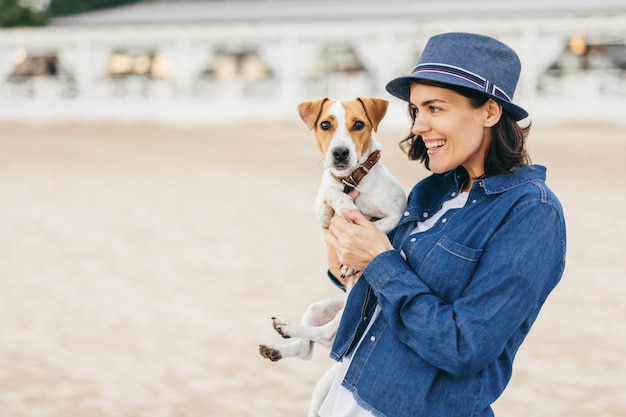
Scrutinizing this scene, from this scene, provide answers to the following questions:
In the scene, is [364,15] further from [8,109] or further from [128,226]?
[128,226]

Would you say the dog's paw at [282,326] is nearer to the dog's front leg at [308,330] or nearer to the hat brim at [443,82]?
the dog's front leg at [308,330]

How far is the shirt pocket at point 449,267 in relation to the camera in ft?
6.57

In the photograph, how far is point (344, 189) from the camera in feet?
9.57

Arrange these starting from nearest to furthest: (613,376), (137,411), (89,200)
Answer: (137,411) < (613,376) < (89,200)

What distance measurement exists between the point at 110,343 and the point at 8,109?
26.2 meters

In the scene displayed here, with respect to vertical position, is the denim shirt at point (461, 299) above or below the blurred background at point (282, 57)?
below

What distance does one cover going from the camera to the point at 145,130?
25.8 metres

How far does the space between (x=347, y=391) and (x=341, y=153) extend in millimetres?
981

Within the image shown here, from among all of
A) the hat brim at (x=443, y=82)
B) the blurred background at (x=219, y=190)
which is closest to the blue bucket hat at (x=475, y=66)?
the hat brim at (x=443, y=82)

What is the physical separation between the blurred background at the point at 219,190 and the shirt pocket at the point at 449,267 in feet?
10.7

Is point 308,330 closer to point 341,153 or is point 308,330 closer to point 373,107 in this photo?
point 341,153

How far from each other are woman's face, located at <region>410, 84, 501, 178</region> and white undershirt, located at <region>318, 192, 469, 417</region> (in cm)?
15

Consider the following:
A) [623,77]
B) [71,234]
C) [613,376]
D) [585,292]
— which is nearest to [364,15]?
[623,77]

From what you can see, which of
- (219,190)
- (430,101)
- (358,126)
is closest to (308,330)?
(358,126)
